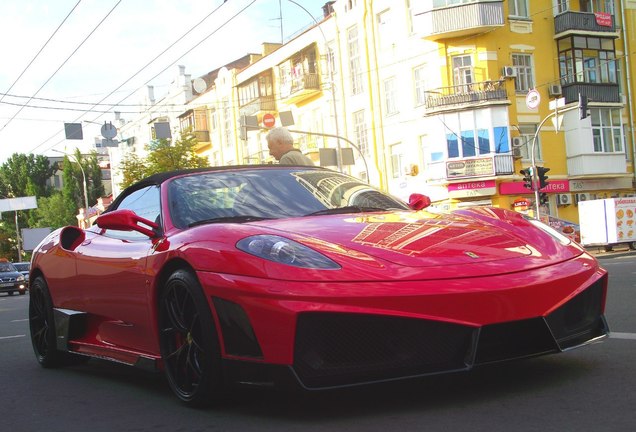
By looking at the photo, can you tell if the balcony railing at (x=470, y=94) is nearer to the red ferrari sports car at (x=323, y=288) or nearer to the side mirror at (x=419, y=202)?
the side mirror at (x=419, y=202)

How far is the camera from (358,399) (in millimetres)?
3771

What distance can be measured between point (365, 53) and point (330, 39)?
3.67 m

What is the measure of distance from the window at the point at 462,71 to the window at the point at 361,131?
20.5 feet

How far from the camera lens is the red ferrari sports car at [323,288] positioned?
337cm

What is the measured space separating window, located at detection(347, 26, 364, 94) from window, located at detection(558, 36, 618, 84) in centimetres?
972

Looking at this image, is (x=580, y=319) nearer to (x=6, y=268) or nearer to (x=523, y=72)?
(x=523, y=72)

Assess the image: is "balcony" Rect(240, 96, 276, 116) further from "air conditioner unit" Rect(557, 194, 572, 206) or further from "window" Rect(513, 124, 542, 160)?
"air conditioner unit" Rect(557, 194, 572, 206)

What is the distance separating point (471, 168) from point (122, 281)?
1234 inches

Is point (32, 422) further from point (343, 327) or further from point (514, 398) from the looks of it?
point (514, 398)

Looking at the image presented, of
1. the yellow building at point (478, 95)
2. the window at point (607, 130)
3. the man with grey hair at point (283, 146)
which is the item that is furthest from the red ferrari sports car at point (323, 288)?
the window at point (607, 130)

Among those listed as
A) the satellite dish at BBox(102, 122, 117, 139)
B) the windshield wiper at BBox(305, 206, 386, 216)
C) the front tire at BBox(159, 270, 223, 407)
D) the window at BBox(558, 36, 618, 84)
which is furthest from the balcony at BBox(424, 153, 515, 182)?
the front tire at BBox(159, 270, 223, 407)

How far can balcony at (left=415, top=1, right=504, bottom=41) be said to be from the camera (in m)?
34.8

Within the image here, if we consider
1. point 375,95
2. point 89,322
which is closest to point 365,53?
point 375,95

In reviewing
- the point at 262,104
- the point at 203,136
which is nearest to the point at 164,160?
the point at 262,104
